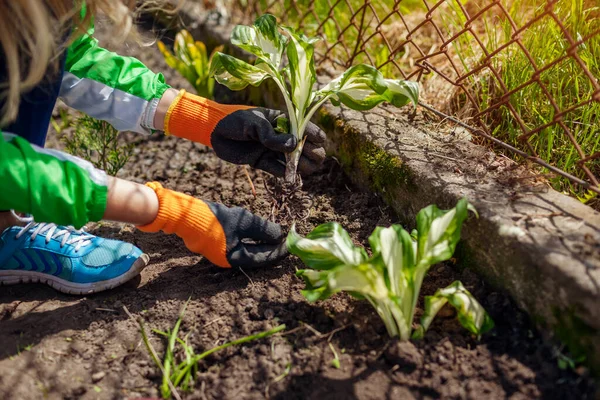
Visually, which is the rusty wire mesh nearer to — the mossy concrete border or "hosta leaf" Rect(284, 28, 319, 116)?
the mossy concrete border

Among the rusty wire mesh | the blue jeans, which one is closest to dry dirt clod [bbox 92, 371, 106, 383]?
the blue jeans

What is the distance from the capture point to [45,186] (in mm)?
1441

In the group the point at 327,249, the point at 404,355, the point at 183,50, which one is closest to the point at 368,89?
the point at 327,249

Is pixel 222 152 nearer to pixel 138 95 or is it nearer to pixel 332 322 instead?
pixel 138 95

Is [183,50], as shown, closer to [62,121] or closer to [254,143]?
[62,121]

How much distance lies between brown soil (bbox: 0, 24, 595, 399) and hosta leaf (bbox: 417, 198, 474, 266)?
0.23 meters

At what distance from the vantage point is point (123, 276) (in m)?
1.85

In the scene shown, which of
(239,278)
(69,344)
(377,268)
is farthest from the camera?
(239,278)

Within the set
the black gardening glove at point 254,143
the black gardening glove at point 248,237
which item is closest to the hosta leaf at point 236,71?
the black gardening glove at point 254,143

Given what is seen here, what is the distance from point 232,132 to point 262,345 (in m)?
0.77

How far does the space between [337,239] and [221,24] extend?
7.18ft

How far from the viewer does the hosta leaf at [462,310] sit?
4.61 ft

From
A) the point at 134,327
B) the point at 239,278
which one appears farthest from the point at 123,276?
the point at 239,278

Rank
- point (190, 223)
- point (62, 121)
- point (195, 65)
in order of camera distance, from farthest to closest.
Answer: point (62, 121) < point (195, 65) < point (190, 223)
